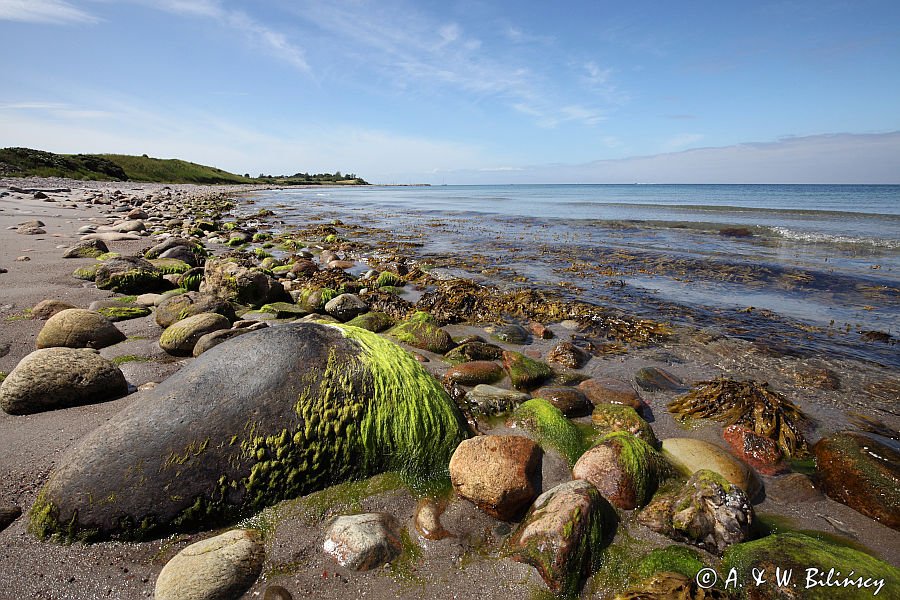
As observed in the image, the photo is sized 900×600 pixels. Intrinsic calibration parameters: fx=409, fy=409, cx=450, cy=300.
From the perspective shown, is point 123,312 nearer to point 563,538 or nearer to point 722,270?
point 563,538

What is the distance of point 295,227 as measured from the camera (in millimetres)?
19125

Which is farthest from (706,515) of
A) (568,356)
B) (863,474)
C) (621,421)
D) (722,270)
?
(722,270)

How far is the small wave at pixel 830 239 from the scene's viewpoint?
512 inches

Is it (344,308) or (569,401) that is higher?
(344,308)

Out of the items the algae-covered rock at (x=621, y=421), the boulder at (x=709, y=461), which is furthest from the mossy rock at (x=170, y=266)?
the boulder at (x=709, y=461)

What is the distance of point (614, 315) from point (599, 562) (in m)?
4.80

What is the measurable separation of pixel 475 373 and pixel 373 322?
2172mm

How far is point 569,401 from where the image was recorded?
381cm

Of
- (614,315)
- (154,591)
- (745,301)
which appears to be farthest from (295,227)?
(154,591)

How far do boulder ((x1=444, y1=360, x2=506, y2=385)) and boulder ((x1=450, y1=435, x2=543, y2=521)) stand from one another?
1373 mm

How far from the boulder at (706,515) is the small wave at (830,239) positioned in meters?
15.5

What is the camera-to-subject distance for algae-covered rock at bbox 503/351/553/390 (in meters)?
4.29

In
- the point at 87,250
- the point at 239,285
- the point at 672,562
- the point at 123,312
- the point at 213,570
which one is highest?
the point at 87,250

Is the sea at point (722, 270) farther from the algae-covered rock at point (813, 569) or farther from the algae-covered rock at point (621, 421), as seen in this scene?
the algae-covered rock at point (813, 569)
